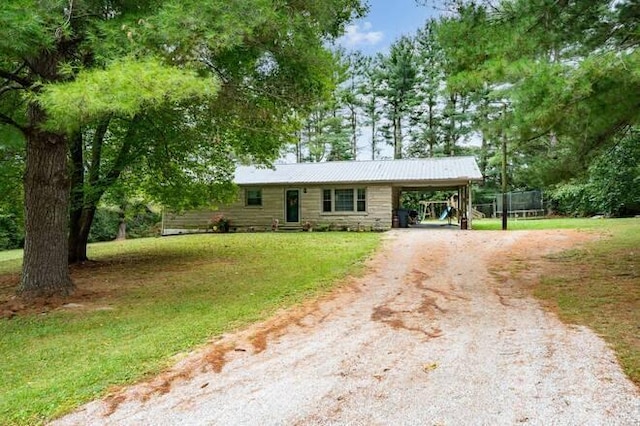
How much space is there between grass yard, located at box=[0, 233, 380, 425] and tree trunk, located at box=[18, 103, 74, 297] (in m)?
0.65

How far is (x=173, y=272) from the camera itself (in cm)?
984

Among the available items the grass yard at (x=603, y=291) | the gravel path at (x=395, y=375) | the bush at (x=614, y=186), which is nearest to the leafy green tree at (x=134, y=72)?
the gravel path at (x=395, y=375)

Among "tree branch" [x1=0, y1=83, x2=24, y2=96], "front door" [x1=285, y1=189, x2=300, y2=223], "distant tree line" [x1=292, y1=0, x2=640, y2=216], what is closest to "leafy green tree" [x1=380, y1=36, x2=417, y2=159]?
"front door" [x1=285, y1=189, x2=300, y2=223]

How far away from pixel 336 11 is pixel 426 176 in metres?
11.3

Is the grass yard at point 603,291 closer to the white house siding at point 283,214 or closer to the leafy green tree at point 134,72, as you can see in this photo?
the leafy green tree at point 134,72

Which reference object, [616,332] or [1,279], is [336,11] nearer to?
[616,332]

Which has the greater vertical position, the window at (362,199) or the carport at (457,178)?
the carport at (457,178)

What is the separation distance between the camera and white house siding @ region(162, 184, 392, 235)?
60.6ft

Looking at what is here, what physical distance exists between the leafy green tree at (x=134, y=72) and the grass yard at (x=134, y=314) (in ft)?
4.80

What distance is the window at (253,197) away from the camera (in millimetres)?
20234

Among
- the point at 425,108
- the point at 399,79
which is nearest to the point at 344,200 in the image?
the point at 399,79

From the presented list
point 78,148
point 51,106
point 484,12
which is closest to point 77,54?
point 51,106

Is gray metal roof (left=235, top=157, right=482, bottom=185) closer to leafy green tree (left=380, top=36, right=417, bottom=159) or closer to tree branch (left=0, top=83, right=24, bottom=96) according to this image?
tree branch (left=0, top=83, right=24, bottom=96)

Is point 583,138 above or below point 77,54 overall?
below
